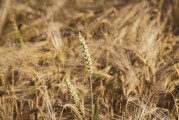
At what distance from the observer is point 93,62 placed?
9.34 ft

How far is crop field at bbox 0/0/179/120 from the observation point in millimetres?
2346

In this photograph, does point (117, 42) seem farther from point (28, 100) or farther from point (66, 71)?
point (28, 100)

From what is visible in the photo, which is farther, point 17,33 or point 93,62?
point 17,33

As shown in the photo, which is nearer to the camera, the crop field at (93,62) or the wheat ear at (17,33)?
the crop field at (93,62)

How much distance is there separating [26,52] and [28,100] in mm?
584

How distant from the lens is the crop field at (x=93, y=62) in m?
2.35

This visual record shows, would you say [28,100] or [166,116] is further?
[28,100]

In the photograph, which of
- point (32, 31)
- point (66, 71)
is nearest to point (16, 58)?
point (66, 71)

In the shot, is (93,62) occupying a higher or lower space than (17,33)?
lower

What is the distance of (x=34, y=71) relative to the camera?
273 cm

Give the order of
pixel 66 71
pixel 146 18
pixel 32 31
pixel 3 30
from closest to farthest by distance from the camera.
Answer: pixel 66 71 → pixel 146 18 → pixel 32 31 → pixel 3 30

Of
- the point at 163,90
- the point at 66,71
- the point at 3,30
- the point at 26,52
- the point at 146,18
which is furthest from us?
the point at 3,30

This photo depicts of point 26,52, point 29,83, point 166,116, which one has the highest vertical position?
point 26,52

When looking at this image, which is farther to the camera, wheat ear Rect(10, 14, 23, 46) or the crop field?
wheat ear Rect(10, 14, 23, 46)
